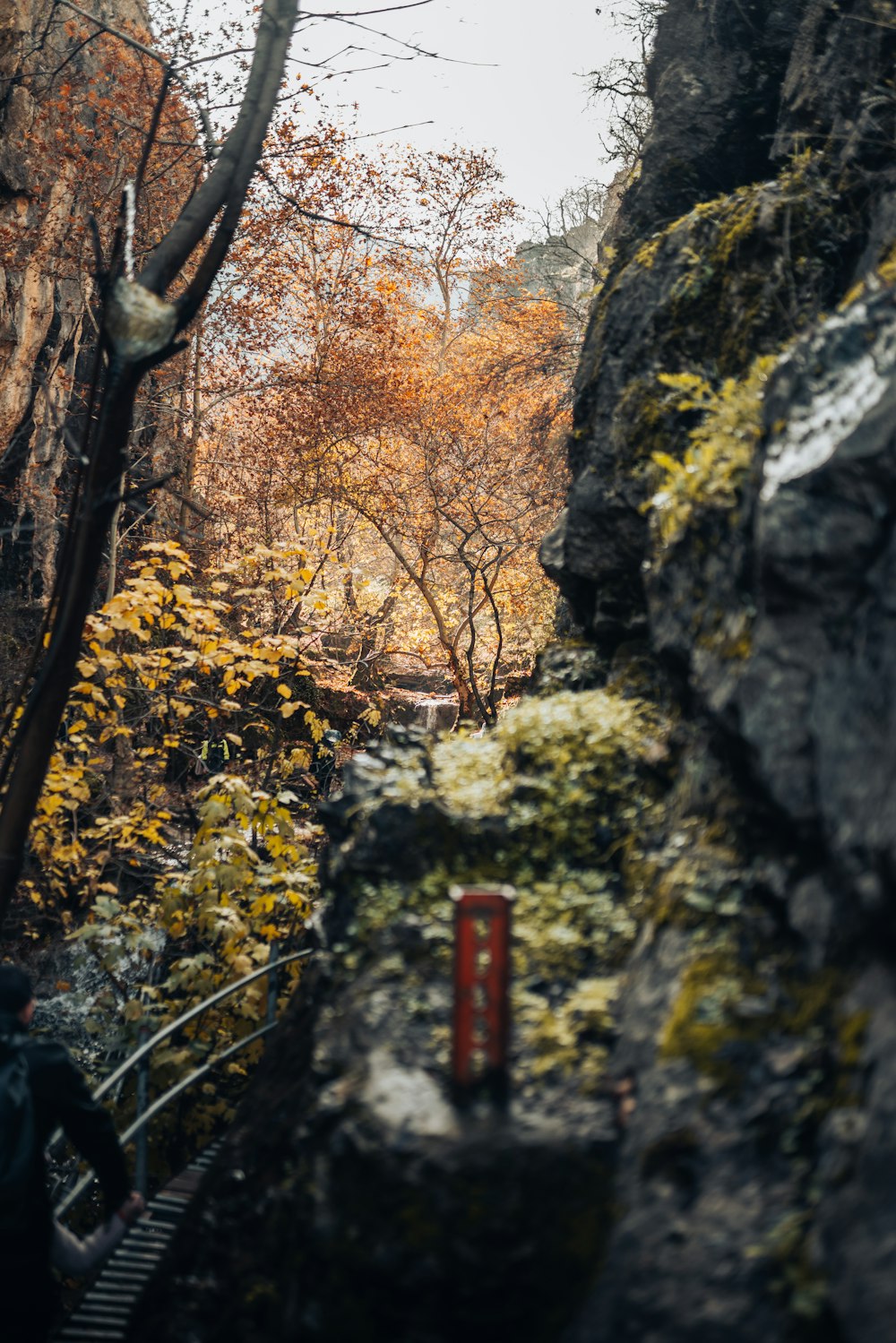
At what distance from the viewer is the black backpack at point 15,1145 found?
3.60 m

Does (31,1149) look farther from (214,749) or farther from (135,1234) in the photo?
(214,749)

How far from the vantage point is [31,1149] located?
3.67 meters

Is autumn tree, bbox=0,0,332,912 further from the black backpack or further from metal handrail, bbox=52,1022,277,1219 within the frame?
metal handrail, bbox=52,1022,277,1219

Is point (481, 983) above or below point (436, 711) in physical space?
below

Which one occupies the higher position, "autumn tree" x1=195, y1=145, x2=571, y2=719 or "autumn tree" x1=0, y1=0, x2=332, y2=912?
"autumn tree" x1=195, y1=145, x2=571, y2=719

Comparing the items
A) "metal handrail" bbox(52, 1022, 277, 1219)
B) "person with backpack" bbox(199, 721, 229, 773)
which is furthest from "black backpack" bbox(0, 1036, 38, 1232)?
"person with backpack" bbox(199, 721, 229, 773)

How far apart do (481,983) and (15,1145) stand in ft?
6.02

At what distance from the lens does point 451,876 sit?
480 centimetres

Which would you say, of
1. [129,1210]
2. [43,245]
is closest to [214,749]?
[43,245]

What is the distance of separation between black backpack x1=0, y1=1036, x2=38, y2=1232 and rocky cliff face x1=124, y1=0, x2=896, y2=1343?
2.99 feet

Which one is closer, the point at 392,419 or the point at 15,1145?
the point at 15,1145

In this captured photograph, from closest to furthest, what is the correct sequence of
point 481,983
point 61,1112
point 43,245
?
point 481,983 < point 61,1112 < point 43,245

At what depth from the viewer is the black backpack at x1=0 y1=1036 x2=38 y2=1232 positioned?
11.8ft

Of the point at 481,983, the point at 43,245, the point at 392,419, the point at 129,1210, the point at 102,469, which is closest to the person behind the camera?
the point at 481,983
